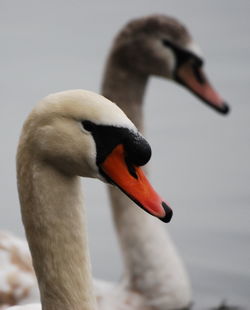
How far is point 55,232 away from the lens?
4652mm

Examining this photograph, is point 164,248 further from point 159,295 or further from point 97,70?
point 97,70

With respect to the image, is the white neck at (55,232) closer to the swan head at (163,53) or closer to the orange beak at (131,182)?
the orange beak at (131,182)

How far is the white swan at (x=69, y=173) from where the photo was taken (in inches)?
175

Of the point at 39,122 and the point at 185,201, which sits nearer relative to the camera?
the point at 39,122

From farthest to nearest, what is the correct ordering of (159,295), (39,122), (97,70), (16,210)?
1. (97,70)
2. (16,210)
3. (159,295)
4. (39,122)

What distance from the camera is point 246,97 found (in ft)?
42.1

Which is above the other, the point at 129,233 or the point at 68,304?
the point at 129,233

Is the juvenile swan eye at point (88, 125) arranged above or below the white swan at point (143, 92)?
below

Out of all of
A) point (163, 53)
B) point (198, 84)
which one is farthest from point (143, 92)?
point (198, 84)

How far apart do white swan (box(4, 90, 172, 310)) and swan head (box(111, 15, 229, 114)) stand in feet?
12.4

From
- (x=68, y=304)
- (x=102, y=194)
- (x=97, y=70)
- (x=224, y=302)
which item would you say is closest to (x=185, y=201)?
(x=102, y=194)

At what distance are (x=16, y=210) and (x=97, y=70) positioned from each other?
3953 millimetres

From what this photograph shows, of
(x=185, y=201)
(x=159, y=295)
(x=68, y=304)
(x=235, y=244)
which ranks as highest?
(x=185, y=201)

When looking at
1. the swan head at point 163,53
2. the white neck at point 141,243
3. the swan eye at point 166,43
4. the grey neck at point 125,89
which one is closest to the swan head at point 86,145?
the white neck at point 141,243
